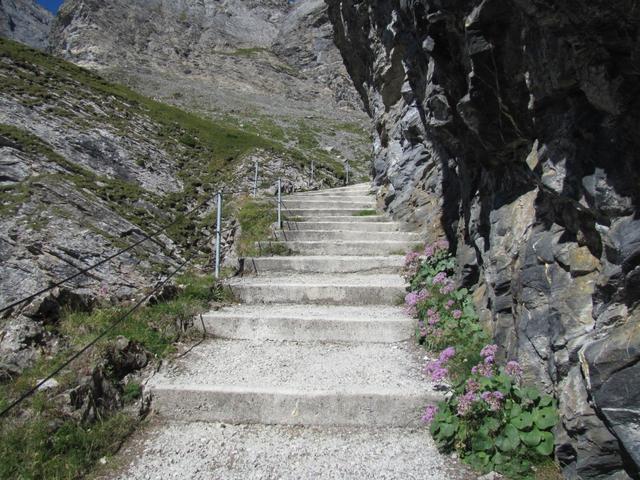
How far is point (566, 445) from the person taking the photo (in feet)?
8.54

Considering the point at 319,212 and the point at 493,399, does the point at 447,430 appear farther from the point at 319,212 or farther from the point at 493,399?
the point at 319,212

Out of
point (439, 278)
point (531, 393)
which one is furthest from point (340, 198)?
point (531, 393)

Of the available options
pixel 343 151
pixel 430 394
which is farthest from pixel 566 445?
pixel 343 151

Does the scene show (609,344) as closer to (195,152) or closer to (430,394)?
(430,394)

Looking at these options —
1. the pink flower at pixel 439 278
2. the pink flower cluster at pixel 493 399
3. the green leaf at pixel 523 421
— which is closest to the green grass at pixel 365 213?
the pink flower at pixel 439 278

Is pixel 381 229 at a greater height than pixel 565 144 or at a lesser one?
lesser

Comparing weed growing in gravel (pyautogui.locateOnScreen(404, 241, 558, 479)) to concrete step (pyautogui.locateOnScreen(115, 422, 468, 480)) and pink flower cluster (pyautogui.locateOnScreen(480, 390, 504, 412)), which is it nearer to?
pink flower cluster (pyautogui.locateOnScreen(480, 390, 504, 412))

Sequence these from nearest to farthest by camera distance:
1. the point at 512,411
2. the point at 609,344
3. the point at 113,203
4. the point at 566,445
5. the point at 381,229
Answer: the point at 609,344
the point at 566,445
the point at 512,411
the point at 113,203
the point at 381,229

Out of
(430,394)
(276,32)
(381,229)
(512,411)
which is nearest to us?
(512,411)

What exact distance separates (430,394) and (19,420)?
10.5 ft

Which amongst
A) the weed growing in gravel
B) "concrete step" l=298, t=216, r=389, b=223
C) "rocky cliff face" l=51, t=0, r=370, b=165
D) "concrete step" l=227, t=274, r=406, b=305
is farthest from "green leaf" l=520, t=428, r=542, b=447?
"rocky cliff face" l=51, t=0, r=370, b=165

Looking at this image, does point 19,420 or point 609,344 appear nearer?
point 609,344

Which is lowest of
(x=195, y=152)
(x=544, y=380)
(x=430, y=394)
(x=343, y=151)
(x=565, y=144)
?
(x=430, y=394)

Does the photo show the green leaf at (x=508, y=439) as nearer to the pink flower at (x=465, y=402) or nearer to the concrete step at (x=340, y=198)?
the pink flower at (x=465, y=402)
